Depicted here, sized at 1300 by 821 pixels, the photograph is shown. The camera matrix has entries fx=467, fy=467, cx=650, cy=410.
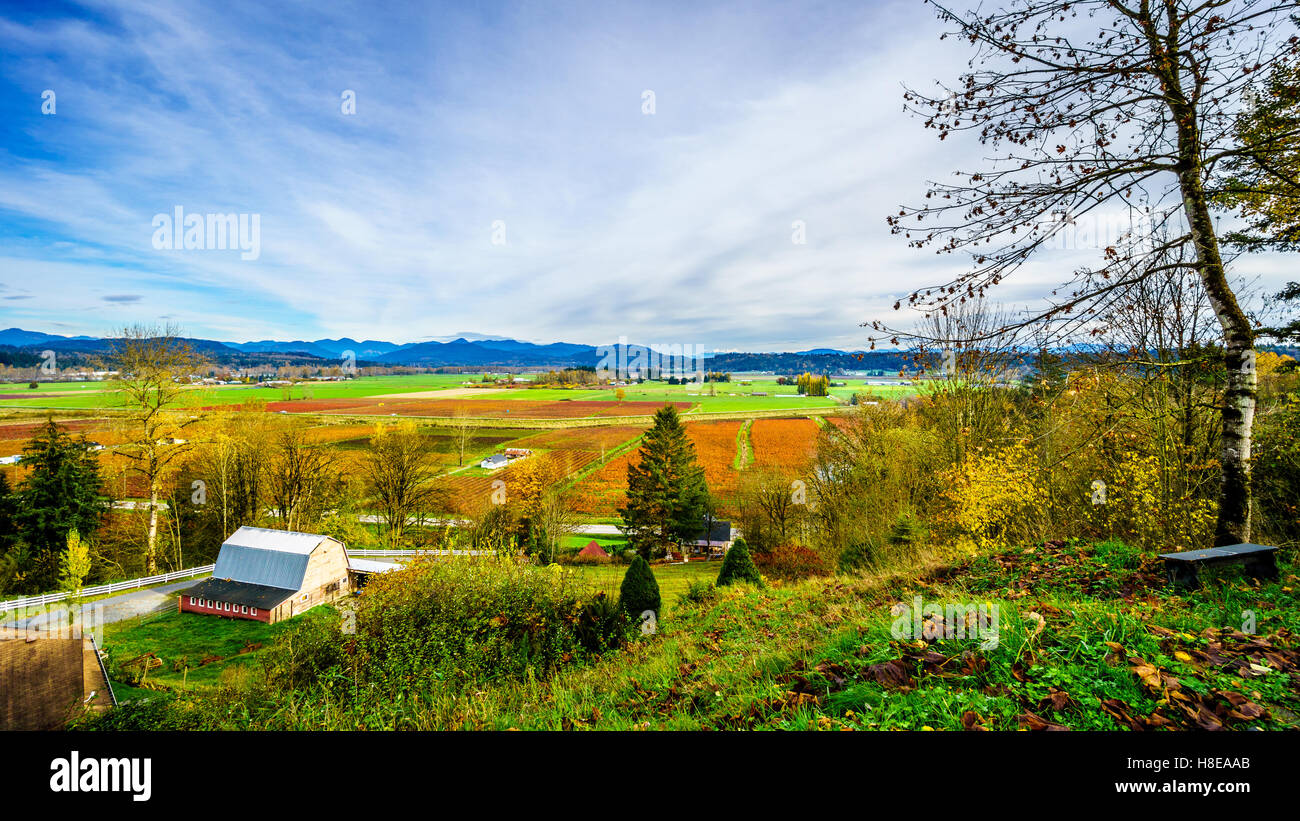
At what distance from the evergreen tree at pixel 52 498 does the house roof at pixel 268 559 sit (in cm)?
653

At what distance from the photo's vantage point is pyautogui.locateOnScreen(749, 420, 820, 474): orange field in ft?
149

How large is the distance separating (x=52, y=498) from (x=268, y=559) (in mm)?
10760

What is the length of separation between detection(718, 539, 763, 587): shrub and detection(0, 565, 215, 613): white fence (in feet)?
84.3

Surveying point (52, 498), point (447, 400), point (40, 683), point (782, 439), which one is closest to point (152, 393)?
point (52, 498)

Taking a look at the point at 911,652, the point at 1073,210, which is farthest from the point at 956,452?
the point at 911,652

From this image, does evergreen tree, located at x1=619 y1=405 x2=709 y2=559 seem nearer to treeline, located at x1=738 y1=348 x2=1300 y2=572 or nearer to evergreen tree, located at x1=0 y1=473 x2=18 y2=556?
treeline, located at x1=738 y1=348 x2=1300 y2=572

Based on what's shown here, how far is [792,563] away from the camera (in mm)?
20078

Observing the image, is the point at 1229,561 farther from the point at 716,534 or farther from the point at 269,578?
the point at 716,534

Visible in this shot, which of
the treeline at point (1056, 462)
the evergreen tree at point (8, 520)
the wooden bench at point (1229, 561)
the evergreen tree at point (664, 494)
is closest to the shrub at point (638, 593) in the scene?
the treeline at point (1056, 462)

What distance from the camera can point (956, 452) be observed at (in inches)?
709

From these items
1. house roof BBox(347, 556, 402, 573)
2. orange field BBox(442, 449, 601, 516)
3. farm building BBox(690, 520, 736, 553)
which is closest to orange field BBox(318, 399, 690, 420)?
orange field BBox(442, 449, 601, 516)

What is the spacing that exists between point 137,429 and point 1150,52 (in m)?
33.2

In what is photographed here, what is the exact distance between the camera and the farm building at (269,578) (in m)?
21.0

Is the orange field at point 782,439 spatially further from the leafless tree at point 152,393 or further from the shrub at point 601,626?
the leafless tree at point 152,393
